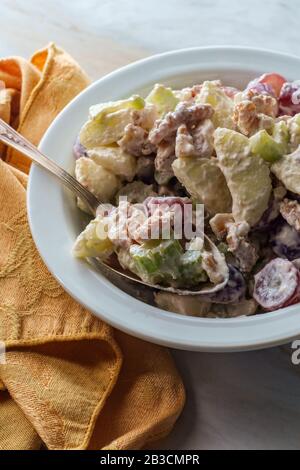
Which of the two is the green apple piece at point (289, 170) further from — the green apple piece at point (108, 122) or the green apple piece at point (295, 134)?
the green apple piece at point (108, 122)

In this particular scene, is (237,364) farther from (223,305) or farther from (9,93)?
(9,93)

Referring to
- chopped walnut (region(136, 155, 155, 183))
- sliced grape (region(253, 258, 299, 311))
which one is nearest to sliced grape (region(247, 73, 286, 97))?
chopped walnut (region(136, 155, 155, 183))

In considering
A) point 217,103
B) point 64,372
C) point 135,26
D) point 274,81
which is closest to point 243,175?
point 217,103

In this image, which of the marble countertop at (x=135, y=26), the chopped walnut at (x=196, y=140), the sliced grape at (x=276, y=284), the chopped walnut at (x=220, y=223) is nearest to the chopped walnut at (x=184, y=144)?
the chopped walnut at (x=196, y=140)

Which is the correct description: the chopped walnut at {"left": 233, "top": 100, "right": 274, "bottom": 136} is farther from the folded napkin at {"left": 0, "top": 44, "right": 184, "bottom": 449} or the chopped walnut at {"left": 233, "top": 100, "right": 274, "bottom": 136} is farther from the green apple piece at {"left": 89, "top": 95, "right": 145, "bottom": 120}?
the folded napkin at {"left": 0, "top": 44, "right": 184, "bottom": 449}

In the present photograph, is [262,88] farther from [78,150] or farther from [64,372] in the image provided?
[64,372]
